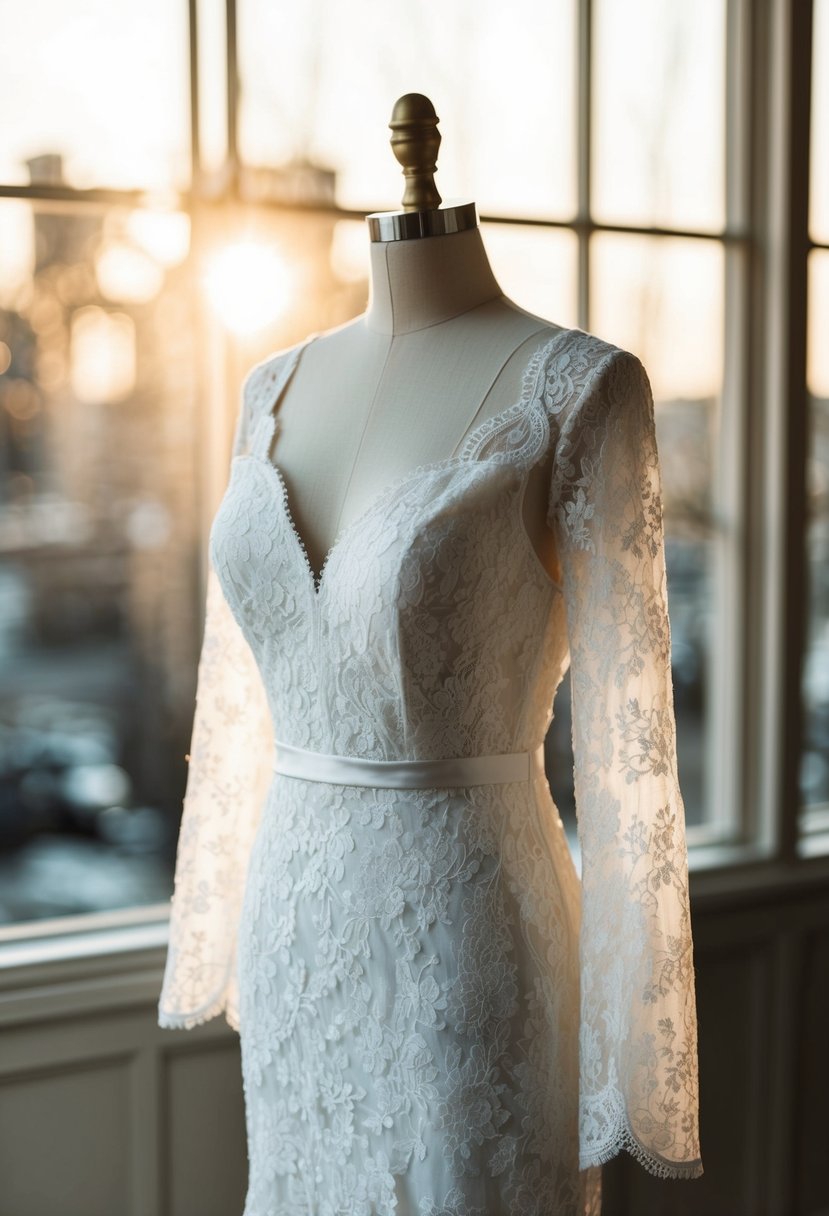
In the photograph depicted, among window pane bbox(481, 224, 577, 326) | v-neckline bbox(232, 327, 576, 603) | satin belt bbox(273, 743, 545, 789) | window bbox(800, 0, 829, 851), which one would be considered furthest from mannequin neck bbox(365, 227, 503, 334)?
window bbox(800, 0, 829, 851)

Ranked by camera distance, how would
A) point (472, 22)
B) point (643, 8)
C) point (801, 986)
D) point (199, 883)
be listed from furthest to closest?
point (801, 986) < point (643, 8) < point (472, 22) < point (199, 883)

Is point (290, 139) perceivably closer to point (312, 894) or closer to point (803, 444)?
point (803, 444)

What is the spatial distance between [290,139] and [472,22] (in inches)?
18.5

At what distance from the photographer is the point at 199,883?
160cm

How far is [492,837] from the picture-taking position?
1.27 meters

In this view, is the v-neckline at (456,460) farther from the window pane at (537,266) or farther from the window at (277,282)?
the window pane at (537,266)

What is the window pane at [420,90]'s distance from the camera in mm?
2059

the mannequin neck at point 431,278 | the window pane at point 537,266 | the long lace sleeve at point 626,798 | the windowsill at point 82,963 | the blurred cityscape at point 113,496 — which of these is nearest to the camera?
the long lace sleeve at point 626,798

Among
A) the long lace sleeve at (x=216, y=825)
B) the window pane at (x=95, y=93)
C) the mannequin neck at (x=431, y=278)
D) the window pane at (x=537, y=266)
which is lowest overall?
the long lace sleeve at (x=216, y=825)

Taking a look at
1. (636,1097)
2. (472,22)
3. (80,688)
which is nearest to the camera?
(636,1097)

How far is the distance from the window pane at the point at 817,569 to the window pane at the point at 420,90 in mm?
661

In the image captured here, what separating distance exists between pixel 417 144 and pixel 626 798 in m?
0.76

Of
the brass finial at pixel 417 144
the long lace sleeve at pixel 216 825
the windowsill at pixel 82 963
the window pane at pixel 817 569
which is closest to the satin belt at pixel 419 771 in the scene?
the long lace sleeve at pixel 216 825

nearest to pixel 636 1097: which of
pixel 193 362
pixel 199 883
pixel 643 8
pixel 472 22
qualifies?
pixel 199 883
